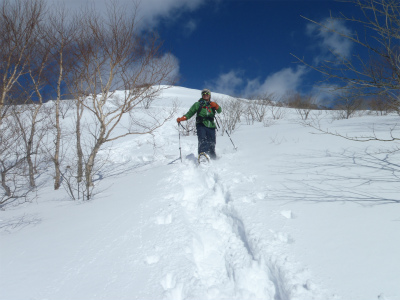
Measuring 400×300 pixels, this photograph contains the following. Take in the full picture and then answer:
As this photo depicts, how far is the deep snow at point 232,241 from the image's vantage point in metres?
1.45

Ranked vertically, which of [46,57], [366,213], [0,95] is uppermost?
[46,57]

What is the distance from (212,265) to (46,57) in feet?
21.1

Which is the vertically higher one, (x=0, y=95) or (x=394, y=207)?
(x=0, y=95)

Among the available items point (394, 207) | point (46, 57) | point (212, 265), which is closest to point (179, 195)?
point (212, 265)

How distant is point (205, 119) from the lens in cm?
514

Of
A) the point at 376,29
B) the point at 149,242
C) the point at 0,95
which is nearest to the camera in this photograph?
the point at 376,29

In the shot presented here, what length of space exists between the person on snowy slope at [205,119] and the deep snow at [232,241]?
179cm

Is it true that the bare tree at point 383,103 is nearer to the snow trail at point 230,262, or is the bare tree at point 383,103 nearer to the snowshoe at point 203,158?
the snow trail at point 230,262

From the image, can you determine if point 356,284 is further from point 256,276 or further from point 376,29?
point 376,29

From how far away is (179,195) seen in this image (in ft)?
10.9

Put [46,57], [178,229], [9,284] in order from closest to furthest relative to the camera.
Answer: [9,284]
[178,229]
[46,57]

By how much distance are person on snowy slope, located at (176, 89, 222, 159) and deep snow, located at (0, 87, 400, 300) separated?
1793mm

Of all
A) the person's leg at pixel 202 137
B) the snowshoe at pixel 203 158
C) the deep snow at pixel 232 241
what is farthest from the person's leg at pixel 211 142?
the deep snow at pixel 232 241

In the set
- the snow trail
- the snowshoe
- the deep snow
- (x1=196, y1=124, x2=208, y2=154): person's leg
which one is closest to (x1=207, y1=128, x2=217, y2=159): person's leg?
(x1=196, y1=124, x2=208, y2=154): person's leg
